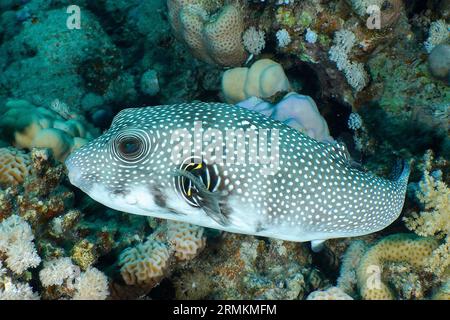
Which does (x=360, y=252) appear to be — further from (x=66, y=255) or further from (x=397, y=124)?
(x=66, y=255)

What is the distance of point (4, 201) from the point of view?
4207mm

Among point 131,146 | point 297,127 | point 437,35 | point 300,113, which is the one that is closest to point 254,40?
point 300,113

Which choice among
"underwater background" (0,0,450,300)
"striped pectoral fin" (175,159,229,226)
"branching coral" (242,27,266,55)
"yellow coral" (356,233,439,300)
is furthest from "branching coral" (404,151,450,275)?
"branching coral" (242,27,266,55)

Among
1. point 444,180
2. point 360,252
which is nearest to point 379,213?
point 360,252

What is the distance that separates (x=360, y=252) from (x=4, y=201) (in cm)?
460

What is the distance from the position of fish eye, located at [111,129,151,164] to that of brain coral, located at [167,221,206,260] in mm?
1478

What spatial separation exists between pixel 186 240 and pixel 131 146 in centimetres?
166

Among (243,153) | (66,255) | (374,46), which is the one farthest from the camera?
(374,46)

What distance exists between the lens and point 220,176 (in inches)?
155

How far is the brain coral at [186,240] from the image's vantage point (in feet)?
16.2

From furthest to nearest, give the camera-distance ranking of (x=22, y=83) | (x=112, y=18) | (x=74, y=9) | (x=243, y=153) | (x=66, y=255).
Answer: (x=112, y=18)
(x=74, y=9)
(x=22, y=83)
(x=66, y=255)
(x=243, y=153)

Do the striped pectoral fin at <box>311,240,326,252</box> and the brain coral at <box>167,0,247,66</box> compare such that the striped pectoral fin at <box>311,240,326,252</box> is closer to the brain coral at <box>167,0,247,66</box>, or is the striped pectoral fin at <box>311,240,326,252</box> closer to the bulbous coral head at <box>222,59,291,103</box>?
the bulbous coral head at <box>222,59,291,103</box>

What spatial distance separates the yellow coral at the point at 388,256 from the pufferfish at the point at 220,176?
826 mm

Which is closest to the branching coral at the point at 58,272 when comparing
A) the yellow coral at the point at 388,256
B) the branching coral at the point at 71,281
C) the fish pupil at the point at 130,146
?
the branching coral at the point at 71,281
